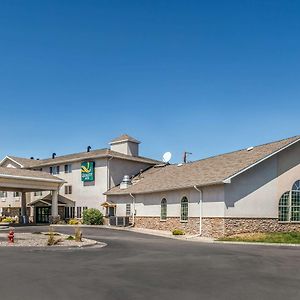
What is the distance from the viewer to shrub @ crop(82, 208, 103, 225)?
151 feet

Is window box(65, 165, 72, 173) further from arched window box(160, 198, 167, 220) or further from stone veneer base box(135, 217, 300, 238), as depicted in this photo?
stone veneer base box(135, 217, 300, 238)

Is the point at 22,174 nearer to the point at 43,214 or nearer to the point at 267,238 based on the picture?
the point at 43,214

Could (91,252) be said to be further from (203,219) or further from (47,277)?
(203,219)

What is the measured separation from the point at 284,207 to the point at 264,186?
2441 mm

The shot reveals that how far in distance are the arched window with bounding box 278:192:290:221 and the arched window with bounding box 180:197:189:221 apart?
676cm

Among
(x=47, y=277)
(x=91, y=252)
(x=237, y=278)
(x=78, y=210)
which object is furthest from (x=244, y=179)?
(x=78, y=210)

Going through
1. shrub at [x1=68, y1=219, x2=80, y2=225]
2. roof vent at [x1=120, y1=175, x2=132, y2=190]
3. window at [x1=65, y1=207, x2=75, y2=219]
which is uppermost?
roof vent at [x1=120, y1=175, x2=132, y2=190]

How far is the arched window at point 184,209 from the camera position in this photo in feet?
110

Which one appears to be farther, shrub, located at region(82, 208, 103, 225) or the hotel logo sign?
the hotel logo sign

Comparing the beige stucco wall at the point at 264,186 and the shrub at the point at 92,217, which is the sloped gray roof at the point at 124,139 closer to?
the shrub at the point at 92,217

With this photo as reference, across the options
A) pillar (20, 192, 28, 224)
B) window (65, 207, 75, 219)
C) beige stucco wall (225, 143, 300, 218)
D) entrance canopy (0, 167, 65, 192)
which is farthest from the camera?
window (65, 207, 75, 219)

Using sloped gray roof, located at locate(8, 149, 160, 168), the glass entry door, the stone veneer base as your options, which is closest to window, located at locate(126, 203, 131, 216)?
sloped gray roof, located at locate(8, 149, 160, 168)

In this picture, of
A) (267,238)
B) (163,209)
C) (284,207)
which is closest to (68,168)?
(163,209)

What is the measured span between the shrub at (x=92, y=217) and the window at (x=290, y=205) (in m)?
21.2
